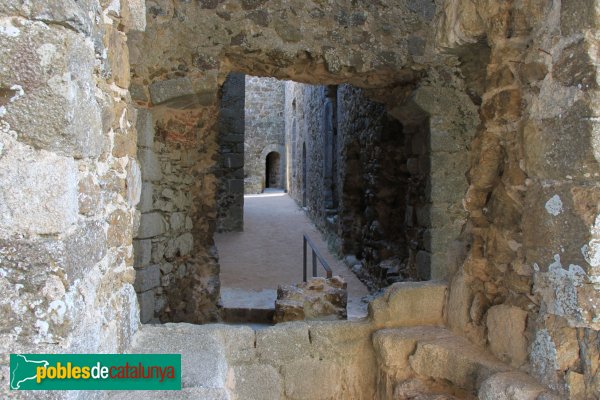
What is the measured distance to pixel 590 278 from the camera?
5.08ft

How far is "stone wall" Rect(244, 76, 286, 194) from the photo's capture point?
17.5 metres

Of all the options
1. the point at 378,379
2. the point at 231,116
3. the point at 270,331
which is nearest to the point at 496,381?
the point at 378,379

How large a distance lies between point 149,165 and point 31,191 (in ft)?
9.98

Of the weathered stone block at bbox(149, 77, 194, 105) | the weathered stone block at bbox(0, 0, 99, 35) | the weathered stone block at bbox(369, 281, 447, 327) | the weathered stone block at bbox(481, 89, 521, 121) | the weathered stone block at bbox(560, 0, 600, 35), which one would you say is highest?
the weathered stone block at bbox(149, 77, 194, 105)

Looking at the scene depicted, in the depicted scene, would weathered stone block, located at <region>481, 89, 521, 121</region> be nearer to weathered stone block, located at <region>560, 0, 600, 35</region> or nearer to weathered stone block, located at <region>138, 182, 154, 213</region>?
weathered stone block, located at <region>560, 0, 600, 35</region>

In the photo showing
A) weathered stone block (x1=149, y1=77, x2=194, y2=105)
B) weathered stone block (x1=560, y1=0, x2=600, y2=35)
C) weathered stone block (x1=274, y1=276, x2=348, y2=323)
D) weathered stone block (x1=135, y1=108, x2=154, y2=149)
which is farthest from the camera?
weathered stone block (x1=274, y1=276, x2=348, y2=323)

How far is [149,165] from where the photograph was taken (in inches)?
164

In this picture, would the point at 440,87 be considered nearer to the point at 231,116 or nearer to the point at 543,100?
the point at 543,100

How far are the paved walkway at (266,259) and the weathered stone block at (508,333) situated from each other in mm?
3378

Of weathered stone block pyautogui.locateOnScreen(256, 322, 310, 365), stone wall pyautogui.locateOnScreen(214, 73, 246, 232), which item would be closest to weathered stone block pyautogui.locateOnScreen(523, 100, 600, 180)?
weathered stone block pyautogui.locateOnScreen(256, 322, 310, 365)

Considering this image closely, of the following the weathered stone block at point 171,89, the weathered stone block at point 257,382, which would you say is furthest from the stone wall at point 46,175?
the weathered stone block at point 171,89

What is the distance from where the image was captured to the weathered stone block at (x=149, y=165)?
13.4ft

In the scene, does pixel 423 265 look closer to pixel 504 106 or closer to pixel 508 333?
pixel 508 333

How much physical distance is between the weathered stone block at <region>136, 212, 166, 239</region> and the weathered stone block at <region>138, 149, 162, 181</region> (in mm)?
333
